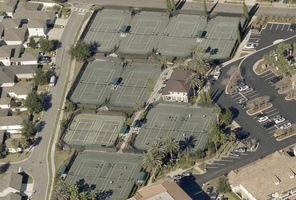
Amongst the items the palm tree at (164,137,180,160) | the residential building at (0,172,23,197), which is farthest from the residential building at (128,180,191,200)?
the residential building at (0,172,23,197)

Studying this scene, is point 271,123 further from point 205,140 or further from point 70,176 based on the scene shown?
point 70,176

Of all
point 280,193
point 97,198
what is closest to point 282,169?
point 280,193

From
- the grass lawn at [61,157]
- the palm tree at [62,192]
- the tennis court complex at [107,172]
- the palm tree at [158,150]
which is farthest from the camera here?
the grass lawn at [61,157]

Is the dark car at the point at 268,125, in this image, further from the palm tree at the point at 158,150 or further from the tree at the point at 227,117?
the palm tree at the point at 158,150

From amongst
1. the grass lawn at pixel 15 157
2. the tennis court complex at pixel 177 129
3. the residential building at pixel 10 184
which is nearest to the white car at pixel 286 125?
the tennis court complex at pixel 177 129

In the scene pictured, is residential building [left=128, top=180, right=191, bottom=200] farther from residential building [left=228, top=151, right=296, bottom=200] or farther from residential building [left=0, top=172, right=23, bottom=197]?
residential building [left=0, top=172, right=23, bottom=197]
